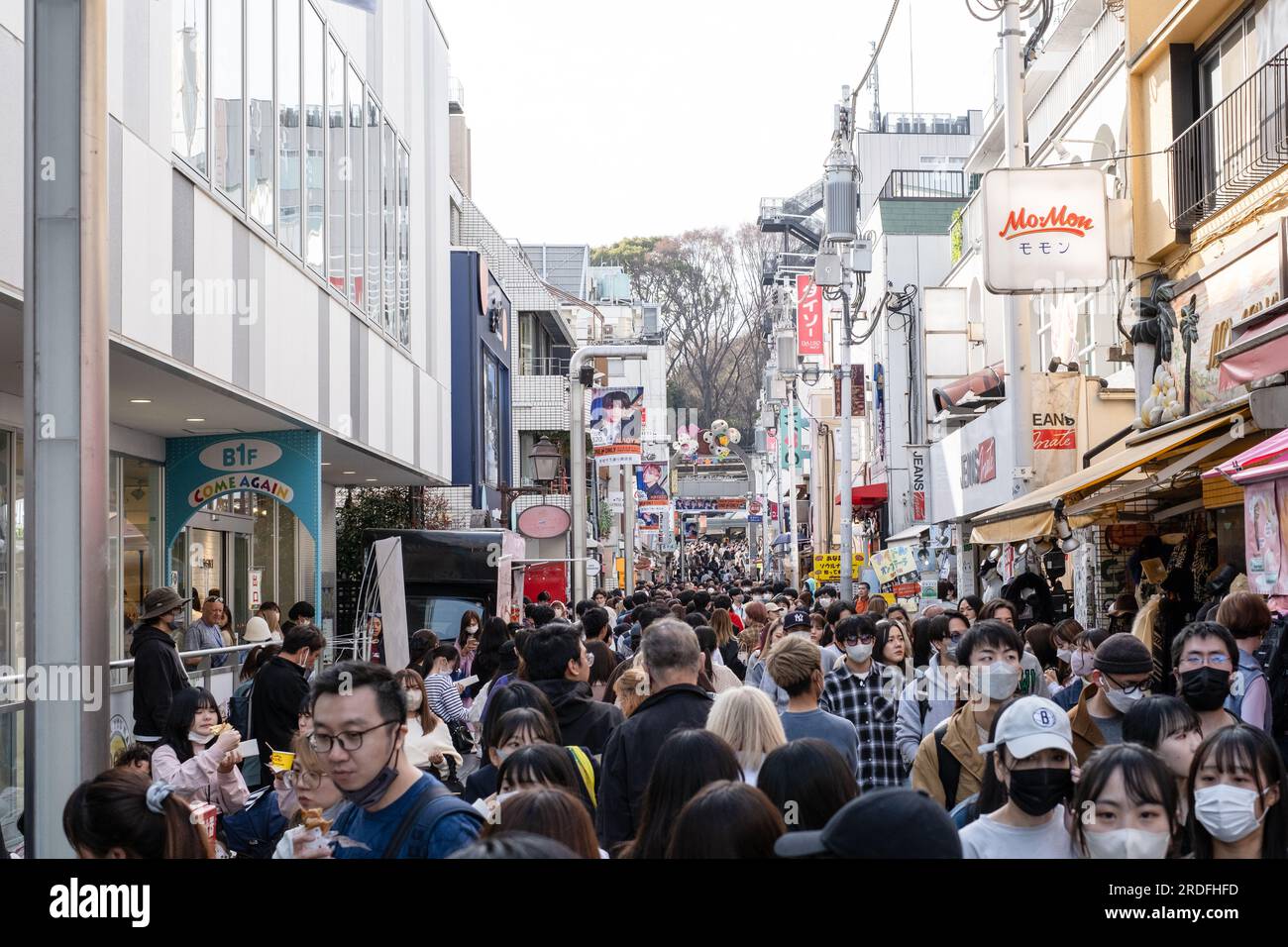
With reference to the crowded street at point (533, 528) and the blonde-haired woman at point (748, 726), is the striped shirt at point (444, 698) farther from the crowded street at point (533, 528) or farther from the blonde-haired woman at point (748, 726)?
the blonde-haired woman at point (748, 726)

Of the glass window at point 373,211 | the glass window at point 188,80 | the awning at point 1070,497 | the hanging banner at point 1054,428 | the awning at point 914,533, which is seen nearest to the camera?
the awning at point 1070,497

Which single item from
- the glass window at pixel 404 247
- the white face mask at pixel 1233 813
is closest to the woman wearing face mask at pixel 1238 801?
the white face mask at pixel 1233 813

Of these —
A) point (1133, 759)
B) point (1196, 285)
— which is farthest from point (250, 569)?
point (1133, 759)

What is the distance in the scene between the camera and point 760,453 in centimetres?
8600

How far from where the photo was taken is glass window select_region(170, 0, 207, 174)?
12.8 m

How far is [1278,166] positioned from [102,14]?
37.0 ft

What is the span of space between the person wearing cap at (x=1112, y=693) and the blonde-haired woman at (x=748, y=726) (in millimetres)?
1785

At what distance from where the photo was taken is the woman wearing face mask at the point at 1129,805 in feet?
14.6

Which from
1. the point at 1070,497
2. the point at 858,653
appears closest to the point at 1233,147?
the point at 1070,497

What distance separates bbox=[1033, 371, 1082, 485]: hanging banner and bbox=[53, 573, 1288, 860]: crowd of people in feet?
32.0

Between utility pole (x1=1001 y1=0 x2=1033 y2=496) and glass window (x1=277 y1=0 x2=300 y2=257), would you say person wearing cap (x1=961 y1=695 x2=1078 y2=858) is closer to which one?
glass window (x1=277 y1=0 x2=300 y2=257)

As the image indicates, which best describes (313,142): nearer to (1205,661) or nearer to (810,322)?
(1205,661)

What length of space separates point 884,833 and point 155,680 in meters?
8.01
